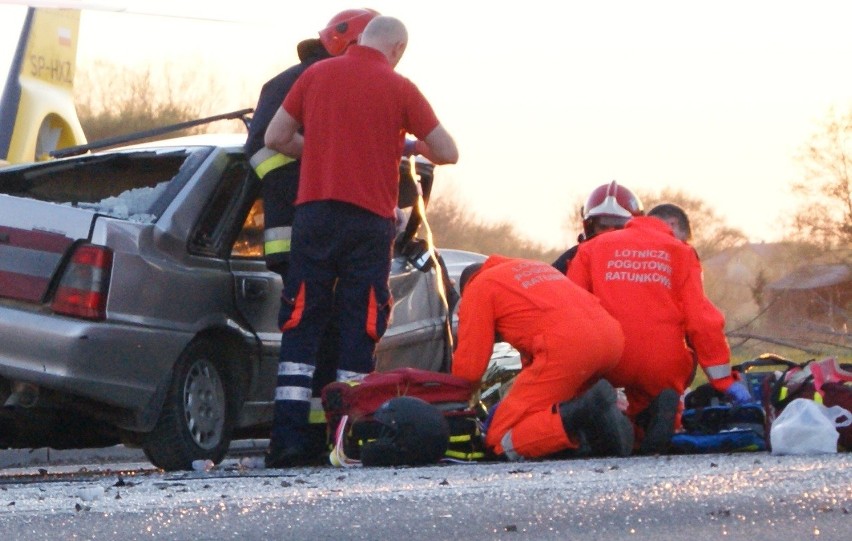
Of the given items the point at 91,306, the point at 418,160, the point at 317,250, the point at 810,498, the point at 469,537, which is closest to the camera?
the point at 469,537

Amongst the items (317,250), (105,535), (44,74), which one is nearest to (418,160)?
(317,250)

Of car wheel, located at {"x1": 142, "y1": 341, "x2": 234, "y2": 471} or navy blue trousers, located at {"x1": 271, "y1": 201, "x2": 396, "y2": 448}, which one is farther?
navy blue trousers, located at {"x1": 271, "y1": 201, "x2": 396, "y2": 448}

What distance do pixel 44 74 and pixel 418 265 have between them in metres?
6.98

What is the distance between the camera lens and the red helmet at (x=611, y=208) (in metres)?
8.80

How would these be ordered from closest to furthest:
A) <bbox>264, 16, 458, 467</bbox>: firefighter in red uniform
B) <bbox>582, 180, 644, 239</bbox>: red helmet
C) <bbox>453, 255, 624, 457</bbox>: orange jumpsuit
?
<bbox>453, 255, 624, 457</bbox>: orange jumpsuit, <bbox>264, 16, 458, 467</bbox>: firefighter in red uniform, <bbox>582, 180, 644, 239</bbox>: red helmet

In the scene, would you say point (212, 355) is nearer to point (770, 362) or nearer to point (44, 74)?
point (770, 362)

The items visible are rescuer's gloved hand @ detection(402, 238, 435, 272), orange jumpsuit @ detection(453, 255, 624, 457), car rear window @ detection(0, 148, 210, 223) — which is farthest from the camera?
rescuer's gloved hand @ detection(402, 238, 435, 272)

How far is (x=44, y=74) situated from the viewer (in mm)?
14609

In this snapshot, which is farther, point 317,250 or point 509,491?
point 317,250

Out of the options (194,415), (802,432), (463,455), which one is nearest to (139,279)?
(194,415)

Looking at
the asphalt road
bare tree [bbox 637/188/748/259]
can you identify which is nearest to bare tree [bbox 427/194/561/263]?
bare tree [bbox 637/188/748/259]

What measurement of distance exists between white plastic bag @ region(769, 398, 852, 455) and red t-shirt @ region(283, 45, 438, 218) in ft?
5.98

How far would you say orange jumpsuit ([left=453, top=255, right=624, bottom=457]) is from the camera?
23.2 ft

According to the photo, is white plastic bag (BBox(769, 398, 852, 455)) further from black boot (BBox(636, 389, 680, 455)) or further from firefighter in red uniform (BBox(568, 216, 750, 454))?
firefighter in red uniform (BBox(568, 216, 750, 454))
